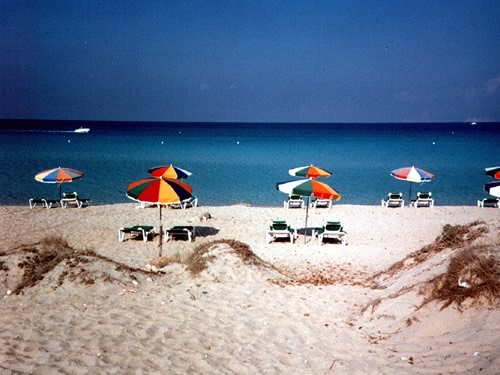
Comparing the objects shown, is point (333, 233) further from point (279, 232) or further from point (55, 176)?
point (55, 176)

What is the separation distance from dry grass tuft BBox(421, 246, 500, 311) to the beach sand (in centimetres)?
13

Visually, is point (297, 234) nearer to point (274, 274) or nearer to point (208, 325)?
point (274, 274)

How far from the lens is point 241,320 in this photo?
6293mm

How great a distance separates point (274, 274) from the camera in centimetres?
870

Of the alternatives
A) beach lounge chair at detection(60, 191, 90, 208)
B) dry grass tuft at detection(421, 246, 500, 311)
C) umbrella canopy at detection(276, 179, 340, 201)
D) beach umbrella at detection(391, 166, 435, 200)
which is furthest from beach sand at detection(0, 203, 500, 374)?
beach lounge chair at detection(60, 191, 90, 208)

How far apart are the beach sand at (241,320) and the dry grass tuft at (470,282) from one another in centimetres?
13

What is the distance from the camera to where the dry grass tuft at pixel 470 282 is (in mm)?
5398

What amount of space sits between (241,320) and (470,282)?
3207 mm

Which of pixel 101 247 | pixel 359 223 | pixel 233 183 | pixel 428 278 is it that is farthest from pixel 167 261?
pixel 233 183

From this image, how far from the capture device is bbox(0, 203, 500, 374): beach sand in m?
4.83

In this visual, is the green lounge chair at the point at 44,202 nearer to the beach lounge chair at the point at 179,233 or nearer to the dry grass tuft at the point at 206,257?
the beach lounge chair at the point at 179,233

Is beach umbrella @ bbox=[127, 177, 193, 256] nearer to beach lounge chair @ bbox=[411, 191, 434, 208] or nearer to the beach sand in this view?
the beach sand

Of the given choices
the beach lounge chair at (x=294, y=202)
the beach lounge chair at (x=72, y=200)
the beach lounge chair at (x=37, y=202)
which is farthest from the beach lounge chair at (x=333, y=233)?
the beach lounge chair at (x=37, y=202)

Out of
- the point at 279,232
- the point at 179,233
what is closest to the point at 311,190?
the point at 279,232
